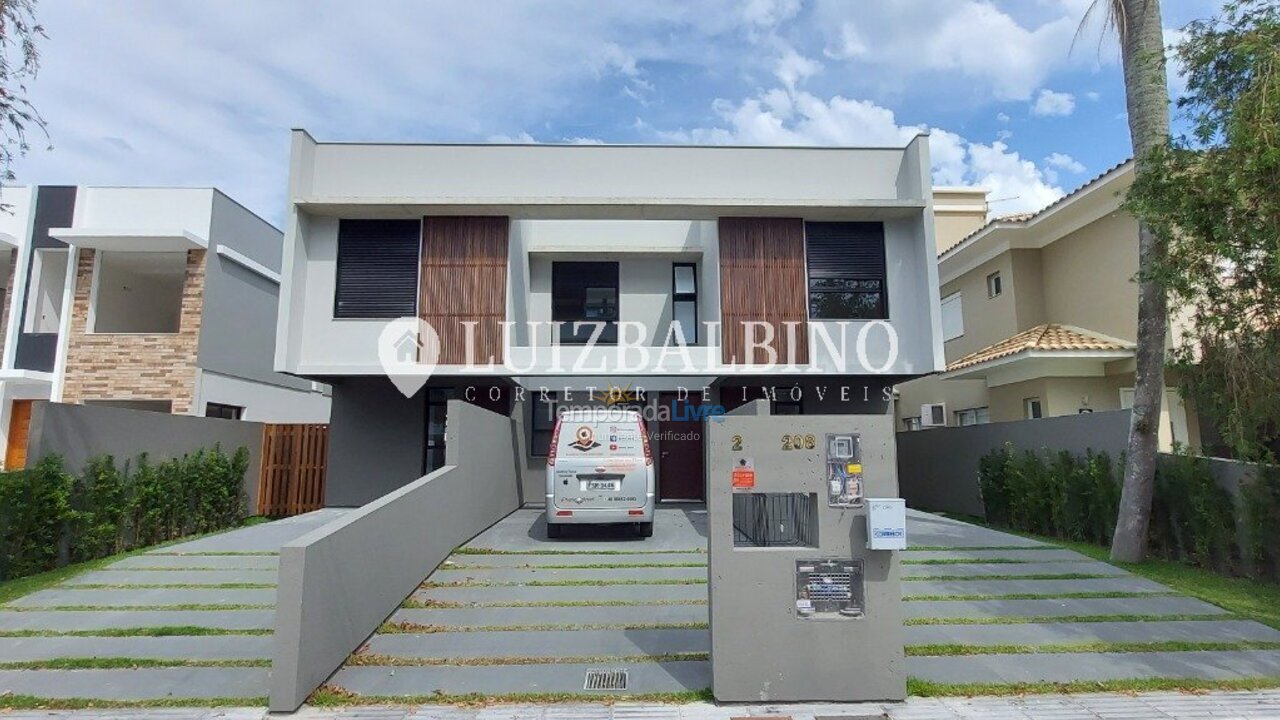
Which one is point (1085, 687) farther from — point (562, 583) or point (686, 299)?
point (686, 299)

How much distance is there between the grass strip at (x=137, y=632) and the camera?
221 inches

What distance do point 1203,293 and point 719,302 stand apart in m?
6.31

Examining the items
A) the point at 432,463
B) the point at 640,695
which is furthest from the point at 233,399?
the point at 640,695

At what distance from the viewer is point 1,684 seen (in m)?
4.72

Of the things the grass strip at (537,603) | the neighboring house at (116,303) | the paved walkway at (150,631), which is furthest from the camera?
the neighboring house at (116,303)

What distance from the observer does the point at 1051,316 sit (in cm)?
1412

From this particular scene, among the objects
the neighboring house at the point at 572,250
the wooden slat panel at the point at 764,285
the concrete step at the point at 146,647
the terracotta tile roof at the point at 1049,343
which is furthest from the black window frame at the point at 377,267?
the terracotta tile roof at the point at 1049,343

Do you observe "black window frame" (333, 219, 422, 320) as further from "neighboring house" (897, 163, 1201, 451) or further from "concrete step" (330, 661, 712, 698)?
"neighboring house" (897, 163, 1201, 451)

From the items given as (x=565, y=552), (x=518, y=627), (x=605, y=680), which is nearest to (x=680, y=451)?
(x=565, y=552)

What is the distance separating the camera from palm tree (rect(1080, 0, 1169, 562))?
7.60 m

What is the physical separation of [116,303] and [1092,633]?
62.8ft

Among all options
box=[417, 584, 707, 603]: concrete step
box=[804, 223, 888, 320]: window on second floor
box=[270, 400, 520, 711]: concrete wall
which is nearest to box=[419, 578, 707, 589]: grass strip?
box=[417, 584, 707, 603]: concrete step

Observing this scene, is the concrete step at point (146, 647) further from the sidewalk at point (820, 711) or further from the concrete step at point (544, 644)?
the concrete step at point (544, 644)

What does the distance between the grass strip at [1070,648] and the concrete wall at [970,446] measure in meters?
3.63
